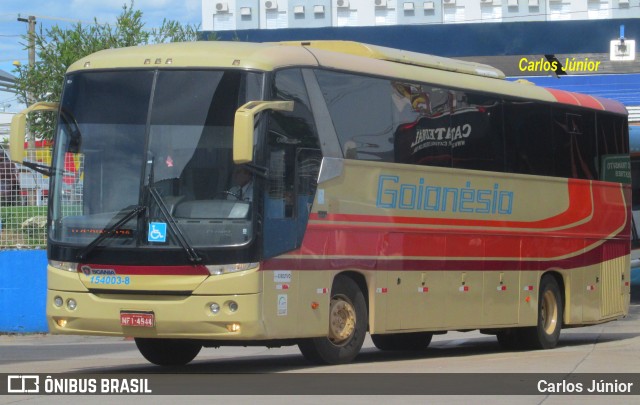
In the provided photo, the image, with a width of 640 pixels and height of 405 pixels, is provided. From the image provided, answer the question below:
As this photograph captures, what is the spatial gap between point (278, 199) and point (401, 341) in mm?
5928

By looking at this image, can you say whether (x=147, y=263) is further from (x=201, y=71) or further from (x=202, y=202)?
(x=201, y=71)

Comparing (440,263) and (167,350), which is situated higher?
(440,263)

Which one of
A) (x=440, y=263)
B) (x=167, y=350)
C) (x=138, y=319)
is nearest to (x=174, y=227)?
(x=138, y=319)

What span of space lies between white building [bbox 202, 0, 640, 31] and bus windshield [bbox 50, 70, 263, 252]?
76.6 metres

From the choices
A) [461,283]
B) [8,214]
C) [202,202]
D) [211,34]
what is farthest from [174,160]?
[211,34]

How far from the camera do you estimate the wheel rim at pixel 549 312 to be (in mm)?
19119

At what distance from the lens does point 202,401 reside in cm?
1073

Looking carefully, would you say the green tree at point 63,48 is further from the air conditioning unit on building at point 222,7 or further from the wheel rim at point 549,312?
the air conditioning unit on building at point 222,7

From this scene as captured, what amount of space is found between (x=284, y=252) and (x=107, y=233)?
6.18 feet

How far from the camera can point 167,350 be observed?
1516cm

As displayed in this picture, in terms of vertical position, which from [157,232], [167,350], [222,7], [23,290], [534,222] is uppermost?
[222,7]

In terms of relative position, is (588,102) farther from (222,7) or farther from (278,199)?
(222,7)

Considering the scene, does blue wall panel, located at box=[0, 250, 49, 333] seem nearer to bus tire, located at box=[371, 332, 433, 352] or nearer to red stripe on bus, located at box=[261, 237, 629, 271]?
bus tire, located at box=[371, 332, 433, 352]

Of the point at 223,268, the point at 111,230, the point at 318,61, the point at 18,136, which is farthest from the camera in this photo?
the point at 318,61
